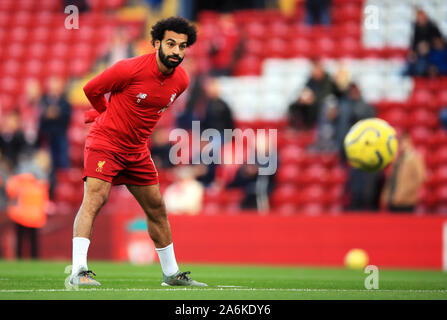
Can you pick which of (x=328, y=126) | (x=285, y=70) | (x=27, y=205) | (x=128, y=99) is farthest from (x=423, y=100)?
(x=128, y=99)

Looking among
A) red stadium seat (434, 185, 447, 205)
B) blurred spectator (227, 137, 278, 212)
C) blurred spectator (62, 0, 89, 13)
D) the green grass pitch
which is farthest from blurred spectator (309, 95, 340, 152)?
blurred spectator (62, 0, 89, 13)

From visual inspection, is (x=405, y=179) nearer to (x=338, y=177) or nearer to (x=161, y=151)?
(x=338, y=177)

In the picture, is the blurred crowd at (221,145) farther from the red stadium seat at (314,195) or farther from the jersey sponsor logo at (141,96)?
the jersey sponsor logo at (141,96)

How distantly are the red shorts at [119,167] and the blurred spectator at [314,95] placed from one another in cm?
893

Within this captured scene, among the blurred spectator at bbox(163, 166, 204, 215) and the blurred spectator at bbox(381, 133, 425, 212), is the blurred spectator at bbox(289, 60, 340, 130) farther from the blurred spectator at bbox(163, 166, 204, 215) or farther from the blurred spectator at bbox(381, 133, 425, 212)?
the blurred spectator at bbox(163, 166, 204, 215)

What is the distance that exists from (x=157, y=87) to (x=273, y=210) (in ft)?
29.3

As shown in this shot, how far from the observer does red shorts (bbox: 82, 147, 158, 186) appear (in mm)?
7468

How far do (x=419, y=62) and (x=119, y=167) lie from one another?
37.5 feet

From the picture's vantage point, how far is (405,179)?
576 inches

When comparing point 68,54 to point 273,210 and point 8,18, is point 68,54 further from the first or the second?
point 273,210

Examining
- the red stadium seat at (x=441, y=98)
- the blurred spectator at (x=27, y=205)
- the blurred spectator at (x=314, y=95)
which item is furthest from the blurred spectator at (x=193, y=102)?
the red stadium seat at (x=441, y=98)

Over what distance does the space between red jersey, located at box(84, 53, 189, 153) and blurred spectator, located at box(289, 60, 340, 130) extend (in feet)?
29.1

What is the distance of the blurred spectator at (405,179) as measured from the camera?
47.9 feet

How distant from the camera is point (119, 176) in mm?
7738
